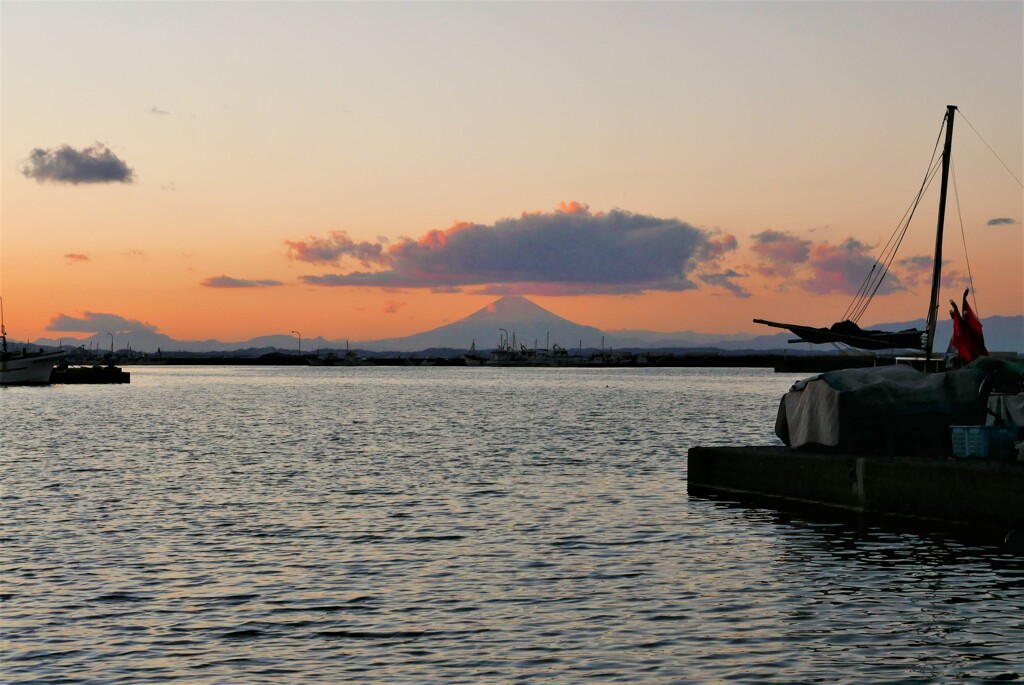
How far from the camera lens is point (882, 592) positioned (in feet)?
66.7

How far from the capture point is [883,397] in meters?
30.9

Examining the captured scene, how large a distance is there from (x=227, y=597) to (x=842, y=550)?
464 inches

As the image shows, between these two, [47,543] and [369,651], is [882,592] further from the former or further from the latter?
[47,543]

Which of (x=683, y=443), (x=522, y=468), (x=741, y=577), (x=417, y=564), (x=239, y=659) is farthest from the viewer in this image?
(x=683, y=443)

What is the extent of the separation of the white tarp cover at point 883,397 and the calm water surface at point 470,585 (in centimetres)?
276

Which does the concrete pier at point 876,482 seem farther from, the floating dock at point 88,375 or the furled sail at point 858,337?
the floating dock at point 88,375

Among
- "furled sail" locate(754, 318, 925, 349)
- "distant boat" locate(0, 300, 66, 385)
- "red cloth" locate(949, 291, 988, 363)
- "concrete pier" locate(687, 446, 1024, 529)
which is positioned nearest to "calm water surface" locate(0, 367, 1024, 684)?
"concrete pier" locate(687, 446, 1024, 529)

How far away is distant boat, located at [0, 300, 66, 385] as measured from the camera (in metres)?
164

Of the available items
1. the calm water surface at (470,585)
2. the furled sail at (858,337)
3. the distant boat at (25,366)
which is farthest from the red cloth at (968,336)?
the distant boat at (25,366)

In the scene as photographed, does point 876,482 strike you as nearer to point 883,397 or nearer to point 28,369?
point 883,397

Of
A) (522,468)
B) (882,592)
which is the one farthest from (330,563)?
(522,468)

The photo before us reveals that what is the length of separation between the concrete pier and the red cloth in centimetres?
589

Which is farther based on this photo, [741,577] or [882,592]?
[741,577]

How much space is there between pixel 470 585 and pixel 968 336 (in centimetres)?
1920
